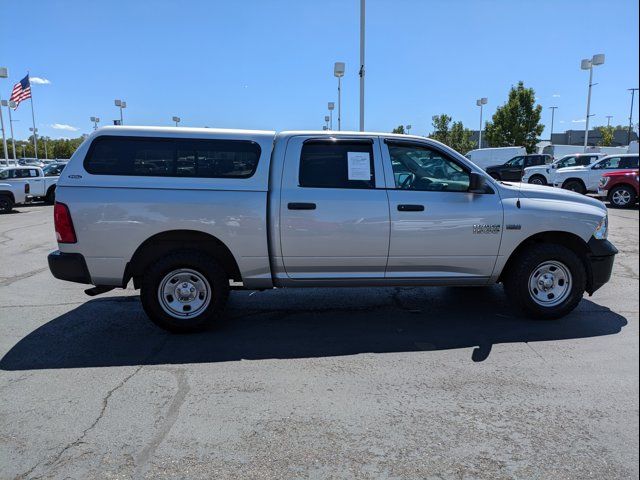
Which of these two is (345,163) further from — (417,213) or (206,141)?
(206,141)

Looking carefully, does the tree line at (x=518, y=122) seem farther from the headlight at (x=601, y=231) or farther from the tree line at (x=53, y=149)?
the tree line at (x=53, y=149)

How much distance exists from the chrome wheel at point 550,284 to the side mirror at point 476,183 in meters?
1.08

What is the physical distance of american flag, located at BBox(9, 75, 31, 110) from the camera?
99.8 feet

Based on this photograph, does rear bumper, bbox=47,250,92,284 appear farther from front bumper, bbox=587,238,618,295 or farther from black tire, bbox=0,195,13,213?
black tire, bbox=0,195,13,213

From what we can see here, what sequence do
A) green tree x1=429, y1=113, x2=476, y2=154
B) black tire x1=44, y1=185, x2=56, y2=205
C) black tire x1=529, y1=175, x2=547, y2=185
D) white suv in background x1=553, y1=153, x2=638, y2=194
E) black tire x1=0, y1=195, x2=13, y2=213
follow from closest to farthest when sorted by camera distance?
black tire x1=0, y1=195, x2=13, y2=213
white suv in background x1=553, y1=153, x2=638, y2=194
black tire x1=44, y1=185, x2=56, y2=205
black tire x1=529, y1=175, x2=547, y2=185
green tree x1=429, y1=113, x2=476, y2=154

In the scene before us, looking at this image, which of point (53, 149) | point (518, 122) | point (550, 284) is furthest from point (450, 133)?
point (53, 149)

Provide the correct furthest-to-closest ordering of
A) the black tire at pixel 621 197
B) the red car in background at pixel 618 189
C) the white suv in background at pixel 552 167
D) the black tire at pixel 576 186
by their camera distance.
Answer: the white suv in background at pixel 552 167, the black tire at pixel 576 186, the black tire at pixel 621 197, the red car in background at pixel 618 189

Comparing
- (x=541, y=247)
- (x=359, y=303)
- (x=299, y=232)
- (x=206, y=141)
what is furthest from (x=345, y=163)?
(x=541, y=247)

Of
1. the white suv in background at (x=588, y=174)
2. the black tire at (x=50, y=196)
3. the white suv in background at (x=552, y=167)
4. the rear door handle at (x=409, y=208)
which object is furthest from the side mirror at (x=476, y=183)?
the white suv in background at (x=552, y=167)

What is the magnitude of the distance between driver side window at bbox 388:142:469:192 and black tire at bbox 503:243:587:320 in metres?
1.00

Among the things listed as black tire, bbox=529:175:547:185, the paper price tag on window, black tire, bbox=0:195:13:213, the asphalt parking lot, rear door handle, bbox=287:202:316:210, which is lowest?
the asphalt parking lot

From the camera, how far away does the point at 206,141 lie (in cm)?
484

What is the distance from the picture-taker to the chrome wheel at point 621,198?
16.4m

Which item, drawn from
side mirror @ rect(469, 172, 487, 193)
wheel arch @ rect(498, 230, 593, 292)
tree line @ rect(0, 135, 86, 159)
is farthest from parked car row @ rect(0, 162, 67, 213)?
tree line @ rect(0, 135, 86, 159)
